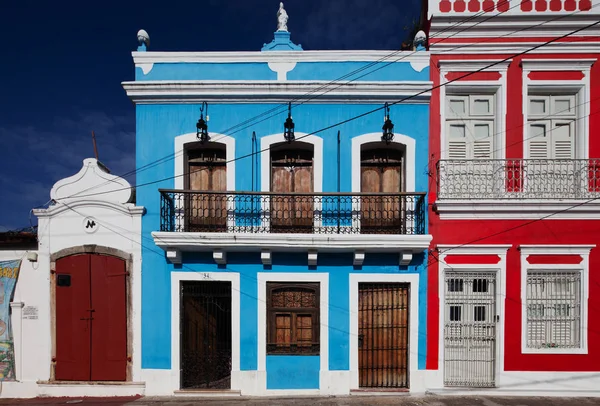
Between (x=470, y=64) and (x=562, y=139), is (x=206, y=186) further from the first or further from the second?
(x=562, y=139)

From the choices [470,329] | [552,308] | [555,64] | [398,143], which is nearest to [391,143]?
[398,143]

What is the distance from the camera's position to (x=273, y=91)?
6375 mm

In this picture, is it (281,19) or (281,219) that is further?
(281,19)

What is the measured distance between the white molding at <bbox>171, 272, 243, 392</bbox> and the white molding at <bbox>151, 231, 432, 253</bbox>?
0.79 m

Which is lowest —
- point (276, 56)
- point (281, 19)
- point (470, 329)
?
point (470, 329)

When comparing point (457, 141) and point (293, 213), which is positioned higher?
point (457, 141)

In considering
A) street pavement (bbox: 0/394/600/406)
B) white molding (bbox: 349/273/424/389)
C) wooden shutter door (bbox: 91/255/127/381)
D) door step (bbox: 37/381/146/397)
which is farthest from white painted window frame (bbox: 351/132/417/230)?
door step (bbox: 37/381/146/397)

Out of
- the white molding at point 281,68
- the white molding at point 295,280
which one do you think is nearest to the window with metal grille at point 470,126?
the white molding at point 281,68

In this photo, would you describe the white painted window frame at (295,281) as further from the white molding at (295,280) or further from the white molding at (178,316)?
the white molding at (178,316)

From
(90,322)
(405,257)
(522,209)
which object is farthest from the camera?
(90,322)

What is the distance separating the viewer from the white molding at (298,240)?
583 cm

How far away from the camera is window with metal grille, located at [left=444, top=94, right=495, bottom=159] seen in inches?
257

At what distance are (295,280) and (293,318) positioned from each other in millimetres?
844

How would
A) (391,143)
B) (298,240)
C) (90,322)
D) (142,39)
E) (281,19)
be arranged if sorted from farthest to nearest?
(281,19) → (142,39) → (391,143) → (90,322) → (298,240)
